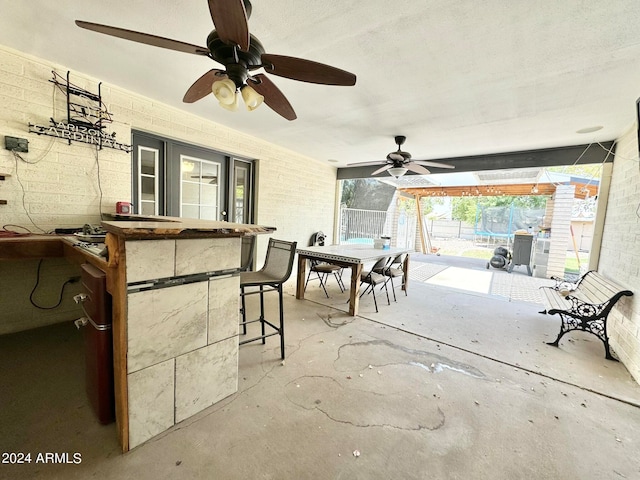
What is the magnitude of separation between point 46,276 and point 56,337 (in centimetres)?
62

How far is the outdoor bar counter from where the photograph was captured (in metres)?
1.26

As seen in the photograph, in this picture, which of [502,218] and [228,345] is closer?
[228,345]

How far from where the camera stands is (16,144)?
224cm

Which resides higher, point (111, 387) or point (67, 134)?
point (67, 134)

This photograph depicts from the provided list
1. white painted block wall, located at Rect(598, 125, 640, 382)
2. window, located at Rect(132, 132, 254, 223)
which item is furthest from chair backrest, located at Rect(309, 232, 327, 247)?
white painted block wall, located at Rect(598, 125, 640, 382)

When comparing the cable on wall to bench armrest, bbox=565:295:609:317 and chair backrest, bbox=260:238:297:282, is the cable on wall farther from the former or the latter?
bench armrest, bbox=565:295:609:317

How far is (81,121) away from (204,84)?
5.69 feet

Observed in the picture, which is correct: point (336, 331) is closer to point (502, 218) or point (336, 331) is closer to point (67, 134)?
point (67, 134)

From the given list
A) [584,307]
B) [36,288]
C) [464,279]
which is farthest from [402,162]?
[36,288]

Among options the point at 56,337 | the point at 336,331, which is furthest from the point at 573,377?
the point at 56,337

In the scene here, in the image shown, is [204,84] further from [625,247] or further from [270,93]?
[625,247]

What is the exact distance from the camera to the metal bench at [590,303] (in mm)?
2477

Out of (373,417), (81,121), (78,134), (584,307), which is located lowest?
(373,417)

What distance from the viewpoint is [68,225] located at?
2576 millimetres
